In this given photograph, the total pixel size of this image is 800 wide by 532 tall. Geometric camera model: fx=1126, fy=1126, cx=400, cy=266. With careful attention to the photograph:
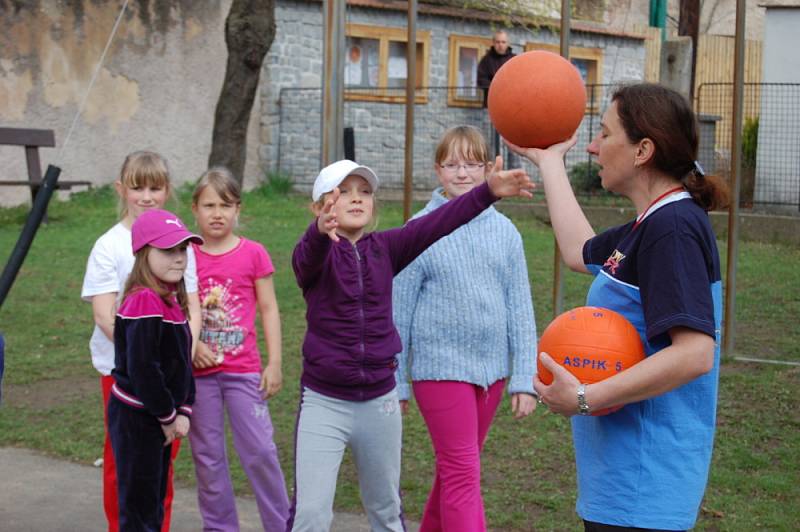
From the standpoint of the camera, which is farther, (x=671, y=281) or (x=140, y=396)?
(x=140, y=396)

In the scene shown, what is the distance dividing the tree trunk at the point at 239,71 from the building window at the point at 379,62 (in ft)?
19.4

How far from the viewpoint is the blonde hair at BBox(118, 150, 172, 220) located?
4988 millimetres

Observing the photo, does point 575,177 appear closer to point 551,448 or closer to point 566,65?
point 551,448

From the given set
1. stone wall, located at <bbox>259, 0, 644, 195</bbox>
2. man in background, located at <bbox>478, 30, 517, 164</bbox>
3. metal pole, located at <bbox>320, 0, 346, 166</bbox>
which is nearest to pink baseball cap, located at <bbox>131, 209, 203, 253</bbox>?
metal pole, located at <bbox>320, 0, 346, 166</bbox>

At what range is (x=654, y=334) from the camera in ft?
8.78

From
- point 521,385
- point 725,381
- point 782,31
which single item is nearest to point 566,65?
point 521,385

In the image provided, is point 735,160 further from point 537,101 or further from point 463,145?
point 537,101

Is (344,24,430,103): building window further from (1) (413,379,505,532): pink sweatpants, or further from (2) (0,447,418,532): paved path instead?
(1) (413,379,505,532): pink sweatpants

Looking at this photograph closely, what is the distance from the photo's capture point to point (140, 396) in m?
4.24

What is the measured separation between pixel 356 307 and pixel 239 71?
8665 mm

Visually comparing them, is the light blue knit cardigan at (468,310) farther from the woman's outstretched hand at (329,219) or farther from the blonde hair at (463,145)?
the woman's outstretched hand at (329,219)

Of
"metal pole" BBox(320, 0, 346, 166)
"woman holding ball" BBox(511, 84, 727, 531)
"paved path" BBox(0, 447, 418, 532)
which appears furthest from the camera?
"metal pole" BBox(320, 0, 346, 166)

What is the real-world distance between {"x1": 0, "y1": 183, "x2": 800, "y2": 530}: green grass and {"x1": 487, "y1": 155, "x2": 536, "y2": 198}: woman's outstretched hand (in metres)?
1.96

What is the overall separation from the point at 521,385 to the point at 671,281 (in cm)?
217
